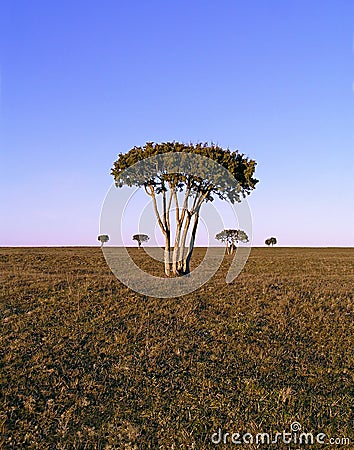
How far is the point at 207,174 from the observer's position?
101ft

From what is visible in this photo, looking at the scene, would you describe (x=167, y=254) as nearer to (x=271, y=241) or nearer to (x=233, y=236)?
(x=233, y=236)

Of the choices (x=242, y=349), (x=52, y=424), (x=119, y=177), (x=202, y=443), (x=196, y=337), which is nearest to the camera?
(x=202, y=443)

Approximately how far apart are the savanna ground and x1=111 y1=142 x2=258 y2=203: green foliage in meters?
12.0

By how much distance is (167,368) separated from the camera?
44.0 feet

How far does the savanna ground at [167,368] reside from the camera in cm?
1050

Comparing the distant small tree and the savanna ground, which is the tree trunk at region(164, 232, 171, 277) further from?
the distant small tree

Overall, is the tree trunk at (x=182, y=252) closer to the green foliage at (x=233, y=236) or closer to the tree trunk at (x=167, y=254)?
the tree trunk at (x=167, y=254)

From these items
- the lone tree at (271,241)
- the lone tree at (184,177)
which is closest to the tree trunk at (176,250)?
the lone tree at (184,177)

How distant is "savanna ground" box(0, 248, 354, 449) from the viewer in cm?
1050

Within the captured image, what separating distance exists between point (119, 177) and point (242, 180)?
10.1 m

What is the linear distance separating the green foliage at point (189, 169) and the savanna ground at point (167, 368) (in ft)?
39.3

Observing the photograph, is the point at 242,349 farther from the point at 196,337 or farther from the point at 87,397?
the point at 87,397

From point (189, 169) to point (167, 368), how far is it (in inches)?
761

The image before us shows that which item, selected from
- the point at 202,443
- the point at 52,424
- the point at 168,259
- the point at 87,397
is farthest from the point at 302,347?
the point at 168,259
